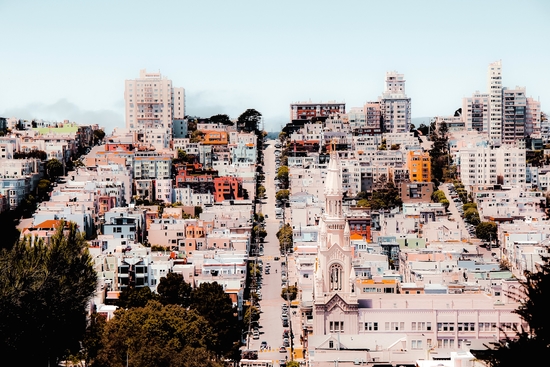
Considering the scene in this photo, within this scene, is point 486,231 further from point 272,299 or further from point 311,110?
point 311,110

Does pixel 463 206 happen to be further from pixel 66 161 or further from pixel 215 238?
pixel 66 161

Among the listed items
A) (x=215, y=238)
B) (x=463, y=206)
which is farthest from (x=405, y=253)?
(x=463, y=206)

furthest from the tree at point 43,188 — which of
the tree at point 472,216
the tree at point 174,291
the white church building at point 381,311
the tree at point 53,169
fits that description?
the white church building at point 381,311

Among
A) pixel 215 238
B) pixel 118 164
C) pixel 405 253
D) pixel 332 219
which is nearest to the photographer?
pixel 332 219

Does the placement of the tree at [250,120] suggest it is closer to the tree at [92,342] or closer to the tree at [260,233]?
the tree at [260,233]

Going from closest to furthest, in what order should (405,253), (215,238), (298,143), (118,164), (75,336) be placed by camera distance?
(75,336), (405,253), (215,238), (118,164), (298,143)

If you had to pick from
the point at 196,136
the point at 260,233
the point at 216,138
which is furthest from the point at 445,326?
the point at 196,136

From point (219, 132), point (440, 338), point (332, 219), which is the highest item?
point (219, 132)
